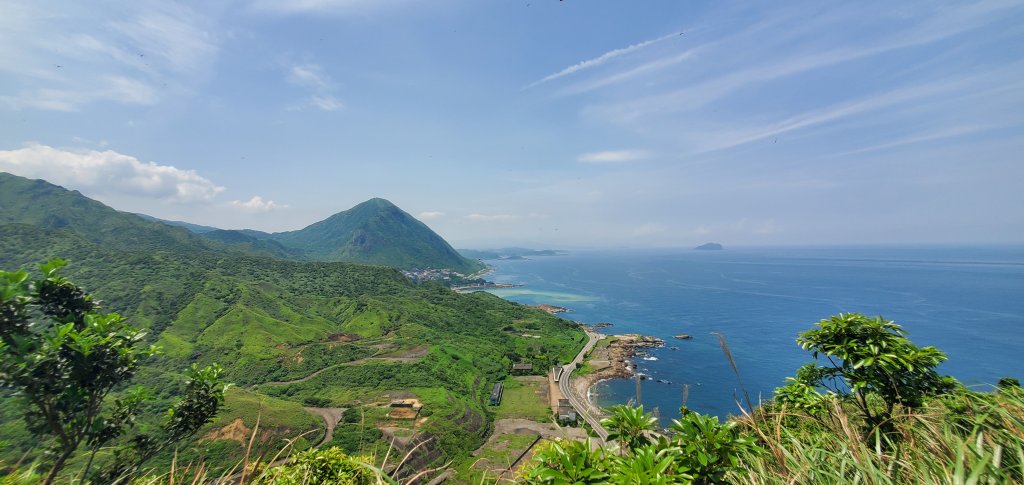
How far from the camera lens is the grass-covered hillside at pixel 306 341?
40.7 metres

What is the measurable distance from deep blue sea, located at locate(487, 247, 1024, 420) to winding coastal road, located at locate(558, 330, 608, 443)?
386 cm

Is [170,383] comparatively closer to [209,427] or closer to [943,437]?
[209,427]

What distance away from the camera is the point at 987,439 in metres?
3.93

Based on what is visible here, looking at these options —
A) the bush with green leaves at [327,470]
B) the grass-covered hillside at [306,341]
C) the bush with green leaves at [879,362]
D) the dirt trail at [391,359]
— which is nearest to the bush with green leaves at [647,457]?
the bush with green leaves at [879,362]

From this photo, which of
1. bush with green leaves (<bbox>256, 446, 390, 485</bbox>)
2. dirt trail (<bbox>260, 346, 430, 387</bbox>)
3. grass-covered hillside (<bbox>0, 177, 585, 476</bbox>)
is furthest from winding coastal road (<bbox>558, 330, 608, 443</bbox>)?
bush with green leaves (<bbox>256, 446, 390, 485</bbox>)

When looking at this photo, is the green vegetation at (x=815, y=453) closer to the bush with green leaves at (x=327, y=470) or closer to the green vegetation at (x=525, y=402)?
the bush with green leaves at (x=327, y=470)

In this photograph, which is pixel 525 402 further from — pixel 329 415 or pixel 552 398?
pixel 329 415

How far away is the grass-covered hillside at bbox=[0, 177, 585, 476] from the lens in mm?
40688

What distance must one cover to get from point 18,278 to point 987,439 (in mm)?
12310

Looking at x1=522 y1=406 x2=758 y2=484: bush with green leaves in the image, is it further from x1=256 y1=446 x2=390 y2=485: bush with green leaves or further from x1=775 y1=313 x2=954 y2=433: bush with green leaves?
x1=256 y1=446 x2=390 y2=485: bush with green leaves

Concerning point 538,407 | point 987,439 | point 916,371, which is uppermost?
point 987,439

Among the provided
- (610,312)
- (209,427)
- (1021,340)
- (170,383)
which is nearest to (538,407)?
(209,427)

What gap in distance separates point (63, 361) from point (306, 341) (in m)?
74.0

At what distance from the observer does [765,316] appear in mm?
99750
